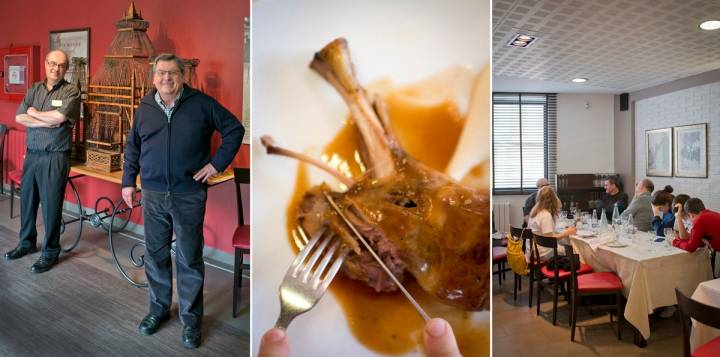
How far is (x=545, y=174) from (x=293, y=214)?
93cm

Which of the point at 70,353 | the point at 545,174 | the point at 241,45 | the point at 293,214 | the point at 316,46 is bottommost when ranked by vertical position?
the point at 70,353

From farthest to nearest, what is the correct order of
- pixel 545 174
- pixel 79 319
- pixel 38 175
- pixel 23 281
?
pixel 38 175 → pixel 23 281 → pixel 79 319 → pixel 545 174

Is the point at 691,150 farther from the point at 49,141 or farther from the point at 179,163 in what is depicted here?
the point at 49,141

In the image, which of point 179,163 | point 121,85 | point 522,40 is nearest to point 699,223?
point 522,40

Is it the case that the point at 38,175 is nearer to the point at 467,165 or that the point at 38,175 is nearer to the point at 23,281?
the point at 23,281

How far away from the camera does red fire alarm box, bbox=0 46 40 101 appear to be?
134 inches

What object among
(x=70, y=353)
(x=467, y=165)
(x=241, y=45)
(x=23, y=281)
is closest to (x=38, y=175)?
(x=23, y=281)

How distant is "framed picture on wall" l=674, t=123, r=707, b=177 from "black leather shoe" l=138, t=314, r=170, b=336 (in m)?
2.14

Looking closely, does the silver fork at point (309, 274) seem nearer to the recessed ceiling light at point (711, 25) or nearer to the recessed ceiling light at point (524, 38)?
the recessed ceiling light at point (524, 38)

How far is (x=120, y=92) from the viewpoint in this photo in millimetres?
2416

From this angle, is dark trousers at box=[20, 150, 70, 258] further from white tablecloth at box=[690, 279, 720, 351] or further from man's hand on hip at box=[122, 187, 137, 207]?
white tablecloth at box=[690, 279, 720, 351]

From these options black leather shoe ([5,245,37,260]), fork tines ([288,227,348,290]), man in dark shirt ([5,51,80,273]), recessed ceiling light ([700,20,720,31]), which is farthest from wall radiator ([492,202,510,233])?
black leather shoe ([5,245,37,260])

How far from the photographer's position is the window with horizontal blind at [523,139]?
4.53ft

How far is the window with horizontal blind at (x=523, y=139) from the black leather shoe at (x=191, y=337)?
54.7 inches
